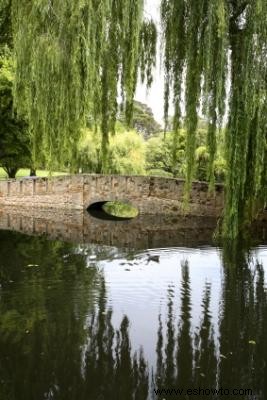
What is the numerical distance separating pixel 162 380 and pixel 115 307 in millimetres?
2143

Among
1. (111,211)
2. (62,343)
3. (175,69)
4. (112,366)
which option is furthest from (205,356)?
(111,211)

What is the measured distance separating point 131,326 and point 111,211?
59.0ft

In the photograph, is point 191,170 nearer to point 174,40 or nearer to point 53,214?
point 174,40

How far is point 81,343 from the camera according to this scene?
5.58 m

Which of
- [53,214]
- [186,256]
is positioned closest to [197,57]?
[186,256]

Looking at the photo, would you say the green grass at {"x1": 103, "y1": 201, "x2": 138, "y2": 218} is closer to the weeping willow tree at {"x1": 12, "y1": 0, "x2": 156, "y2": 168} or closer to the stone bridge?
the stone bridge

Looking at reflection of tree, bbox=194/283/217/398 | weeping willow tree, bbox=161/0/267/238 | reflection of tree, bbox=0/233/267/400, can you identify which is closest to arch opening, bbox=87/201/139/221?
reflection of tree, bbox=0/233/267/400

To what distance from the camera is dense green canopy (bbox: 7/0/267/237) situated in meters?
4.26

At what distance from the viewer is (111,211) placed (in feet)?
78.7

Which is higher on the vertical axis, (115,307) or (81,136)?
(81,136)

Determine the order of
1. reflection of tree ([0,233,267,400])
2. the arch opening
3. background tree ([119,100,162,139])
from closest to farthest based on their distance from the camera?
reflection of tree ([0,233,267,400])
the arch opening
background tree ([119,100,162,139])

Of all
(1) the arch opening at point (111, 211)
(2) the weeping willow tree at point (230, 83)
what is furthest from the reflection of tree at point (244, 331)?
(1) the arch opening at point (111, 211)

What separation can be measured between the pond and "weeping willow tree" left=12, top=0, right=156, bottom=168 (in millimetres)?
2177

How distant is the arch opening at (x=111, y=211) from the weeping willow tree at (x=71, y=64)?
612 inches
